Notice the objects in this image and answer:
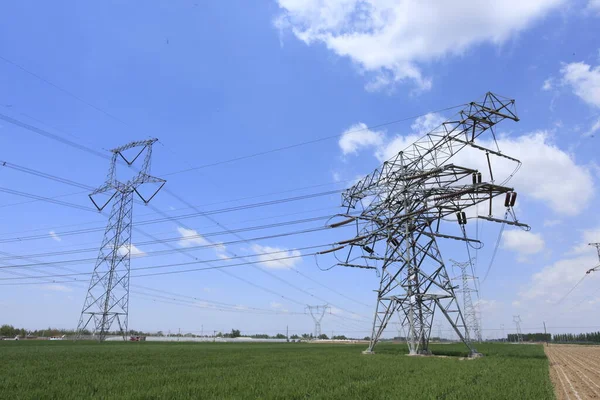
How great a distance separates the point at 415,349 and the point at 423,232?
9677 millimetres

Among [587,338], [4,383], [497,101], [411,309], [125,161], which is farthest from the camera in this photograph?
[587,338]

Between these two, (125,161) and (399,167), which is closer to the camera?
(399,167)

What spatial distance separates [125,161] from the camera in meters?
42.2

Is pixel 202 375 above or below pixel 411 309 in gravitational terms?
below

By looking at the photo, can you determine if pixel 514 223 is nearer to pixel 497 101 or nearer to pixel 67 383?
pixel 497 101

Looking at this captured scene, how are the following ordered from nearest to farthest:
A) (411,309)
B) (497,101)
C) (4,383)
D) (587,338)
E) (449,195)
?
(4,383) < (497,101) < (449,195) < (411,309) < (587,338)

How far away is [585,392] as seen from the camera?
16.3 m

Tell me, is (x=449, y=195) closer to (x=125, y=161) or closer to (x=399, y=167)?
(x=399, y=167)

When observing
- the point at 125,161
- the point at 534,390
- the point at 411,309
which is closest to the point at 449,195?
the point at 411,309

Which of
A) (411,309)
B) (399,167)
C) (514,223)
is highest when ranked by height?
(399,167)

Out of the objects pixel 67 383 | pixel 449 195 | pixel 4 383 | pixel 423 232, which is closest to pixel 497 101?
pixel 449 195

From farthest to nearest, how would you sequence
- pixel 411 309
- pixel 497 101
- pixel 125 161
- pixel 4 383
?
1. pixel 125 161
2. pixel 411 309
3. pixel 497 101
4. pixel 4 383

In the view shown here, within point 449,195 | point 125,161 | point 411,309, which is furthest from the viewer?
point 125,161

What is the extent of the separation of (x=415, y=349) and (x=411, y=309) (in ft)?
11.5
